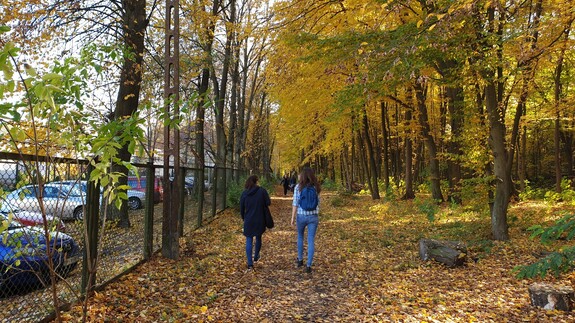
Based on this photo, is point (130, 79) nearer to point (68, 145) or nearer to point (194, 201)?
point (194, 201)

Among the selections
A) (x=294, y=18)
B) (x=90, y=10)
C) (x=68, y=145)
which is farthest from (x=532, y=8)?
(x=90, y=10)

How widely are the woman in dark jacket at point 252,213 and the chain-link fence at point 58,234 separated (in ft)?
4.82

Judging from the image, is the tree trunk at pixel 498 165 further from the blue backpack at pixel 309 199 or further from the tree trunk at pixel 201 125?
the tree trunk at pixel 201 125

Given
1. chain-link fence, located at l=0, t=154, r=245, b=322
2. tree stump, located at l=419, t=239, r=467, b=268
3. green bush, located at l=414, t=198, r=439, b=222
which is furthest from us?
green bush, located at l=414, t=198, r=439, b=222

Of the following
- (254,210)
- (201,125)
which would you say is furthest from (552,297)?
(201,125)

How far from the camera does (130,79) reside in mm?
9500

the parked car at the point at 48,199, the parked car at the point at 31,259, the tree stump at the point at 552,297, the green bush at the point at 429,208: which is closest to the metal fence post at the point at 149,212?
the parked car at the point at 31,259

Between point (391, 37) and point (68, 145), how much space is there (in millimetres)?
6044

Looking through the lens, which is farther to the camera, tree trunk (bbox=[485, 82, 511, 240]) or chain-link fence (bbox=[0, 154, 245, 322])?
tree trunk (bbox=[485, 82, 511, 240])

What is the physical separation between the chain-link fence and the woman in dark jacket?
1.47 m

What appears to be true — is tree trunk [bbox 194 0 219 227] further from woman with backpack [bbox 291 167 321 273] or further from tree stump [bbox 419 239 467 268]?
tree stump [bbox 419 239 467 268]

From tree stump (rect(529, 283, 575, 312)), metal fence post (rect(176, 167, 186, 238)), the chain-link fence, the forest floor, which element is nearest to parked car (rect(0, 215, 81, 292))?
the chain-link fence

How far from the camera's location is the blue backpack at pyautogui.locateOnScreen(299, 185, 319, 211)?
20.4ft

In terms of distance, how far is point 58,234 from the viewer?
3.03 m
